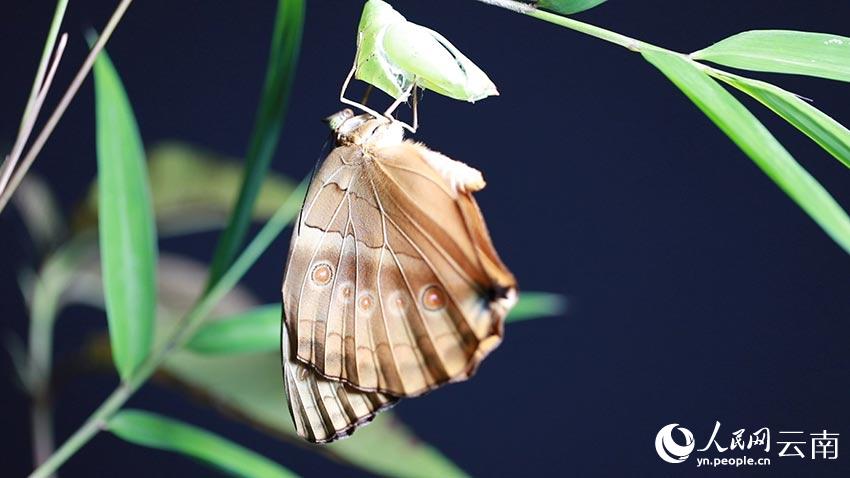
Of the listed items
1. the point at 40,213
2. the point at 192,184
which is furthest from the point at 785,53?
the point at 40,213

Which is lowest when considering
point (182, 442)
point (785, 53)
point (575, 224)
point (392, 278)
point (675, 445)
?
point (182, 442)

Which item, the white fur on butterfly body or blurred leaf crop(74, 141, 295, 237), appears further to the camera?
blurred leaf crop(74, 141, 295, 237)

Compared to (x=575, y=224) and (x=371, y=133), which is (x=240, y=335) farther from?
(x=575, y=224)

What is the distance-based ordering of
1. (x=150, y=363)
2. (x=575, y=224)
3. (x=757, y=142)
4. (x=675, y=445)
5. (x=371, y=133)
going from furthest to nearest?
(x=575, y=224)
(x=675, y=445)
(x=150, y=363)
(x=371, y=133)
(x=757, y=142)

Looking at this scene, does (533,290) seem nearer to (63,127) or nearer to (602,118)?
(602,118)

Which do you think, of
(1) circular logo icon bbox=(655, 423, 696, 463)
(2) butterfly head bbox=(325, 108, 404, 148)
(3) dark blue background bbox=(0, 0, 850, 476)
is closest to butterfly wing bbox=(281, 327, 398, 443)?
(2) butterfly head bbox=(325, 108, 404, 148)

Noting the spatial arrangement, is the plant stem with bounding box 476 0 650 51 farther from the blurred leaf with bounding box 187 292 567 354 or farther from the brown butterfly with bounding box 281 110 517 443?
the blurred leaf with bounding box 187 292 567 354
